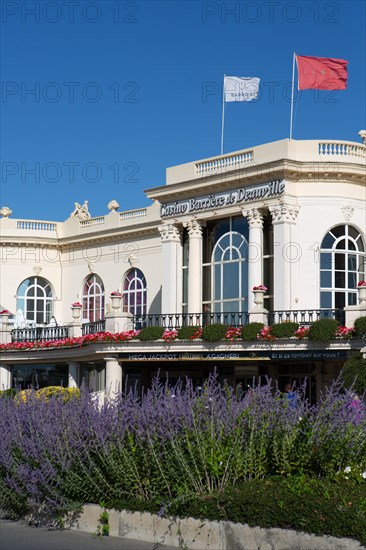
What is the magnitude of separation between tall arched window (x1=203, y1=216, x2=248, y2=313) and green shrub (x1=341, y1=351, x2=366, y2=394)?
9252 mm

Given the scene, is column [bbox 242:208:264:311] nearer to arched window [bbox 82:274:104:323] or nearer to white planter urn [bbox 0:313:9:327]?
arched window [bbox 82:274:104:323]

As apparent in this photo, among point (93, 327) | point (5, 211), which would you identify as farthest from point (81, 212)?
point (93, 327)

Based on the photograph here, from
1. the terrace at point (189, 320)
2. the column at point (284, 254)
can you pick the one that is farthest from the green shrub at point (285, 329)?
the column at point (284, 254)

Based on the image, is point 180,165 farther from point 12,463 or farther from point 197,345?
point 12,463

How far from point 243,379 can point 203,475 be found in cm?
2338

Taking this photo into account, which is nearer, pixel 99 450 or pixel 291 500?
pixel 291 500

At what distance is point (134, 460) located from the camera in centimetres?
1293

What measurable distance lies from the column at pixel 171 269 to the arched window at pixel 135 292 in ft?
18.9

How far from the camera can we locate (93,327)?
37250 millimetres

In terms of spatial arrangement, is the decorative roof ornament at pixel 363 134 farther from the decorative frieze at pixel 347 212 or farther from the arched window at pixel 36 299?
the arched window at pixel 36 299

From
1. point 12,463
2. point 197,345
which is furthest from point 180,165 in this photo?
point 12,463

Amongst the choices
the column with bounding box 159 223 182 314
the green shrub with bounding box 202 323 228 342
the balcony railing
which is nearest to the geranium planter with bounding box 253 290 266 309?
the green shrub with bounding box 202 323 228 342

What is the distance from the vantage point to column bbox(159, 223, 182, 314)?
3909 cm

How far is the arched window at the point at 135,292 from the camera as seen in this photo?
45188 millimetres
